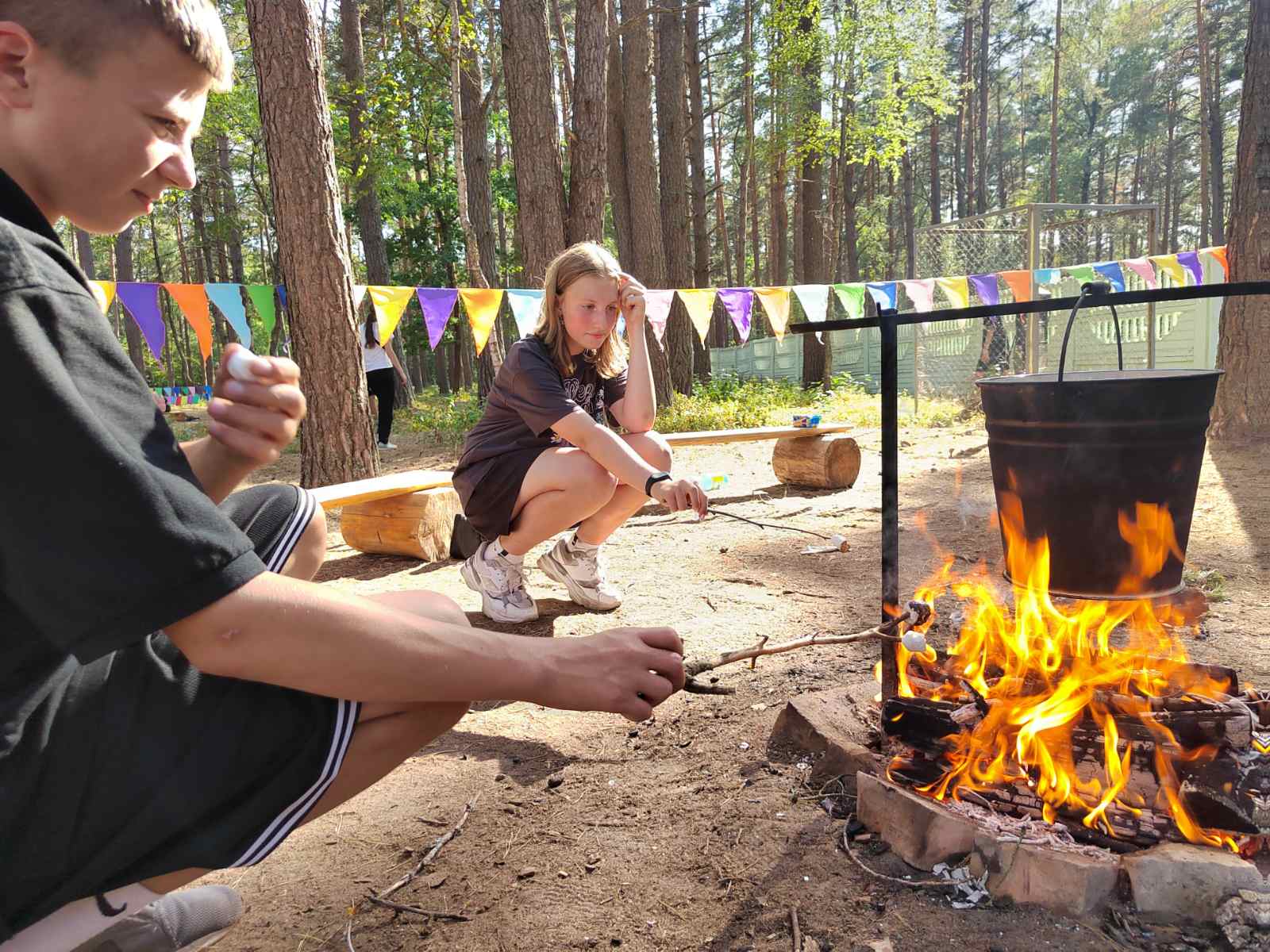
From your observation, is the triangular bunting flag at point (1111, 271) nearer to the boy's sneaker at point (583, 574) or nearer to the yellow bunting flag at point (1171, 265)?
the yellow bunting flag at point (1171, 265)

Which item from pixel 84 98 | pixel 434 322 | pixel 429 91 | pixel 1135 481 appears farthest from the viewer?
pixel 429 91

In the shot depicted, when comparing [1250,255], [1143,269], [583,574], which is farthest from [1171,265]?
[583,574]

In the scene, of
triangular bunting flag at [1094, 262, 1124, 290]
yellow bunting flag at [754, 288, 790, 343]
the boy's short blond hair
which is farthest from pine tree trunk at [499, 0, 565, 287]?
the boy's short blond hair

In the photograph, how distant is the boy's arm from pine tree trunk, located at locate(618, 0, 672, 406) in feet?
33.5

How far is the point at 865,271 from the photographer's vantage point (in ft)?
149

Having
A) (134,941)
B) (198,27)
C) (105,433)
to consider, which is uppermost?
(198,27)

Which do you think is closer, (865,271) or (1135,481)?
(1135,481)

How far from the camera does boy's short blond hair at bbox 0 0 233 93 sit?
1.00 metres

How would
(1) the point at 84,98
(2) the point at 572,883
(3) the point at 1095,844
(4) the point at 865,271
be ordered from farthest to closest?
(4) the point at 865,271, (2) the point at 572,883, (3) the point at 1095,844, (1) the point at 84,98

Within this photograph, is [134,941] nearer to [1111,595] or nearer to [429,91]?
[1111,595]

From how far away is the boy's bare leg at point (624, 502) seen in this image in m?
3.87

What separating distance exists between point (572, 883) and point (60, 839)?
1.12 m

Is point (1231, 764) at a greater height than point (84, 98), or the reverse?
point (84, 98)

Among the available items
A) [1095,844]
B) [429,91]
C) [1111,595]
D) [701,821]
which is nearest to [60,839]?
[701,821]
